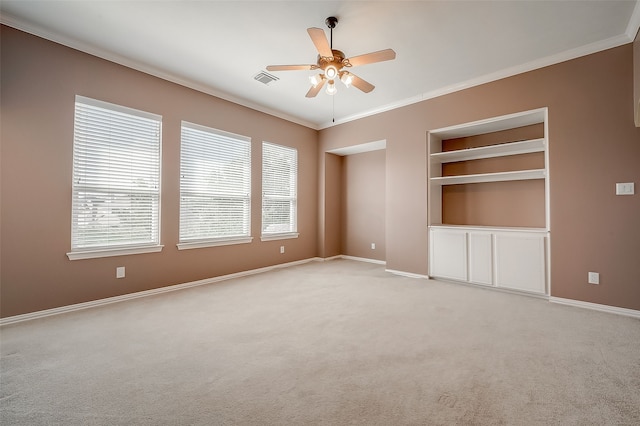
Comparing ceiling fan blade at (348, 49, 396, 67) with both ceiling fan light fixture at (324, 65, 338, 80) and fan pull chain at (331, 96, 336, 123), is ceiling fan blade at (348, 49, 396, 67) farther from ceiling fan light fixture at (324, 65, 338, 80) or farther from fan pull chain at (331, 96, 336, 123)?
fan pull chain at (331, 96, 336, 123)

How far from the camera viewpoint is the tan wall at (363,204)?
19.7 feet

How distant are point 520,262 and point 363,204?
10.5 feet

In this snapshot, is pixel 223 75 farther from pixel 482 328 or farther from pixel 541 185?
pixel 541 185

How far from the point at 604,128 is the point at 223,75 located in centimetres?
466

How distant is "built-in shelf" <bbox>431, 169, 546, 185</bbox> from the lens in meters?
3.72

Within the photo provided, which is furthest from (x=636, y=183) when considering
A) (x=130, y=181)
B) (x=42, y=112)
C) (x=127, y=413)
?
(x=42, y=112)

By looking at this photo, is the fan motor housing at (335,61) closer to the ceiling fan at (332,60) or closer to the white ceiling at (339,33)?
the ceiling fan at (332,60)

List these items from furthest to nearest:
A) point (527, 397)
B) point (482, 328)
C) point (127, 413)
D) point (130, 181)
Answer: point (130, 181) < point (482, 328) < point (527, 397) < point (127, 413)

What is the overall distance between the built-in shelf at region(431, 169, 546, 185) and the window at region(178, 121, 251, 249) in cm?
319

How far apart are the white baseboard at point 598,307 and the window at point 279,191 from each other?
4149 millimetres

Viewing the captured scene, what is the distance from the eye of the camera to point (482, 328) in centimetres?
266

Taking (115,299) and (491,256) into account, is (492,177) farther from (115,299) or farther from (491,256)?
(115,299)

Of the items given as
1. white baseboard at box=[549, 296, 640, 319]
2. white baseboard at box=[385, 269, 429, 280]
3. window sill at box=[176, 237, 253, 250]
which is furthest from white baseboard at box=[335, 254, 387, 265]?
white baseboard at box=[549, 296, 640, 319]

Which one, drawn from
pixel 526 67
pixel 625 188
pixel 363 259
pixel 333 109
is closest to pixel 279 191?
pixel 333 109
